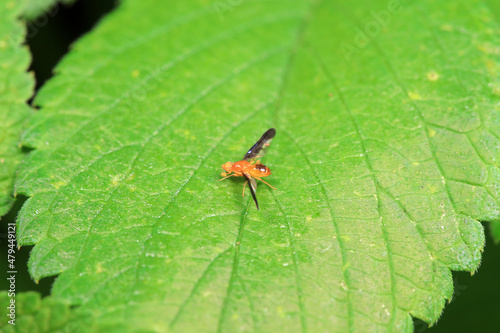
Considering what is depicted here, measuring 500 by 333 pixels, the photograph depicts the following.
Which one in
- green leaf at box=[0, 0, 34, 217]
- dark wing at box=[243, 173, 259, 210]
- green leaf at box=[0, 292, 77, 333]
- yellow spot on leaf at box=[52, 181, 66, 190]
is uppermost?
green leaf at box=[0, 0, 34, 217]

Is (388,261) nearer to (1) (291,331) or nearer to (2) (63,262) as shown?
(1) (291,331)

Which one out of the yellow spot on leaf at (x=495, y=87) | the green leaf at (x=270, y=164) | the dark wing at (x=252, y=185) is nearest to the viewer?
the green leaf at (x=270, y=164)

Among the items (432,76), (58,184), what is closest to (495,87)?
(432,76)

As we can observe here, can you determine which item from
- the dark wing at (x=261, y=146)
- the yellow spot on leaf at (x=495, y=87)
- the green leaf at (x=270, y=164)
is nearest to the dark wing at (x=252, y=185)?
the green leaf at (x=270, y=164)

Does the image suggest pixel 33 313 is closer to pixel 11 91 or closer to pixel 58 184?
pixel 58 184

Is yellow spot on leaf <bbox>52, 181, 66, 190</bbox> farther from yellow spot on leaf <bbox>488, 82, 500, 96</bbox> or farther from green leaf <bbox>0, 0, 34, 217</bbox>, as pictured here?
yellow spot on leaf <bbox>488, 82, 500, 96</bbox>

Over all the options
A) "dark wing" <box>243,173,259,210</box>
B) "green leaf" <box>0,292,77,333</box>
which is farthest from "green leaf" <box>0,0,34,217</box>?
"dark wing" <box>243,173,259,210</box>

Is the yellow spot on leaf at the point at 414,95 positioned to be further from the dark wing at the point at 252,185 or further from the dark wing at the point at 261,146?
the dark wing at the point at 252,185
